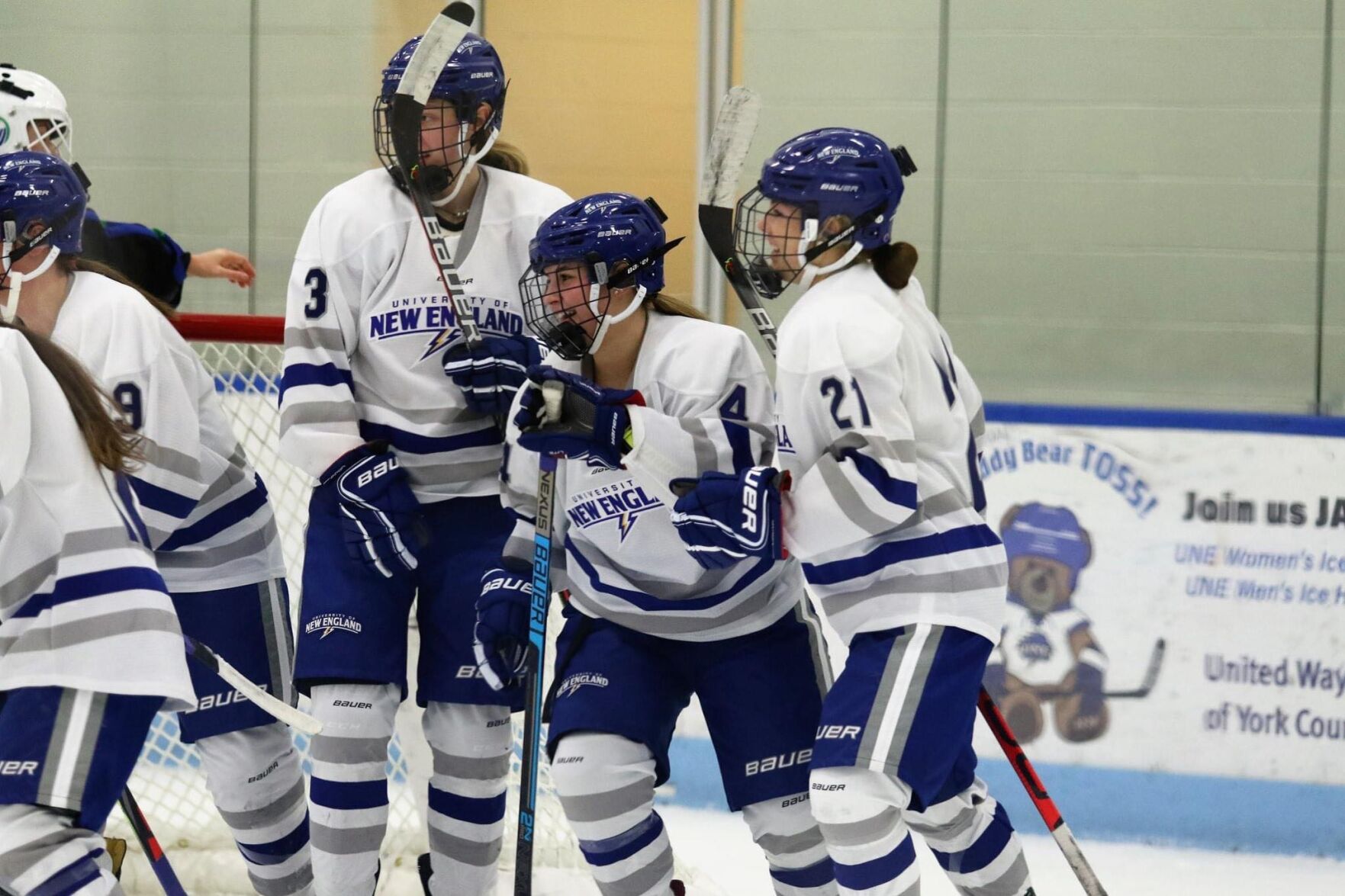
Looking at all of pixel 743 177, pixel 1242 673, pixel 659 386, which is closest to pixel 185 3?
pixel 743 177

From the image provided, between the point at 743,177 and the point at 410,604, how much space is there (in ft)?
6.37

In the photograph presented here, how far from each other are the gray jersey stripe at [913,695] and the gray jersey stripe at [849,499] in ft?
0.49

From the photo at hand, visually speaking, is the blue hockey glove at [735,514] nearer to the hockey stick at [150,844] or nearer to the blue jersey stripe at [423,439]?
the blue jersey stripe at [423,439]

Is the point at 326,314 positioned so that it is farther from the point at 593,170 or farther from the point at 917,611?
Result: the point at 593,170

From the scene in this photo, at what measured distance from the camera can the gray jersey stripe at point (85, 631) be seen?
5.90ft

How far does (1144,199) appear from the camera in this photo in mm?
3951

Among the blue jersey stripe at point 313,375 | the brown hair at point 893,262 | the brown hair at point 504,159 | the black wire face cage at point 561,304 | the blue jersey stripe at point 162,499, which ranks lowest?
the blue jersey stripe at point 162,499

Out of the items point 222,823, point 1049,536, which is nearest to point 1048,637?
point 1049,536

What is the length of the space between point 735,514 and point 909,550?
222mm

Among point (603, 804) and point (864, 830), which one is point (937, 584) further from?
point (603, 804)

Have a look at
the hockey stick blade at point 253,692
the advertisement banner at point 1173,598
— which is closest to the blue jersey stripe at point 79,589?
the hockey stick blade at point 253,692

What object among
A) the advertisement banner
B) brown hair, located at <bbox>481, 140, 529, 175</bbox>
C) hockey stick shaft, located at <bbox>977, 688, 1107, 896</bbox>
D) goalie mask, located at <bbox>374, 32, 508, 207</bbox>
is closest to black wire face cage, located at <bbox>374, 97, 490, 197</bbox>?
goalie mask, located at <bbox>374, 32, 508, 207</bbox>

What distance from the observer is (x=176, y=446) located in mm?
2262

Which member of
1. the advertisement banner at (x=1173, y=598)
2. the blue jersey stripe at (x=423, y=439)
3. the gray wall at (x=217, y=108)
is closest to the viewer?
the blue jersey stripe at (x=423, y=439)
